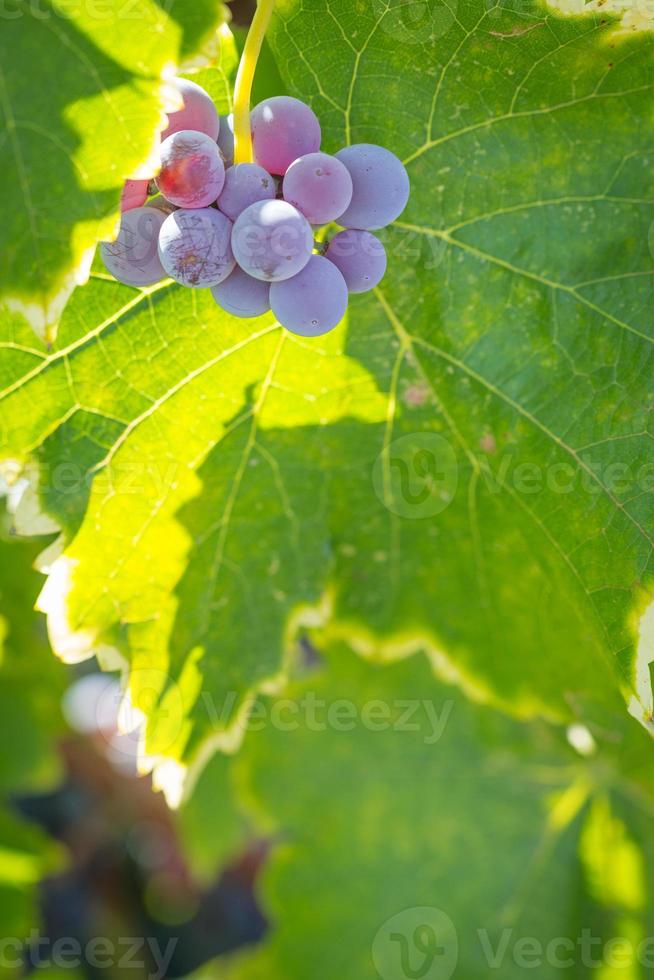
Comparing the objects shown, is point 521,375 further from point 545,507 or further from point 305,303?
point 305,303

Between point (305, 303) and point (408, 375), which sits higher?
point (305, 303)

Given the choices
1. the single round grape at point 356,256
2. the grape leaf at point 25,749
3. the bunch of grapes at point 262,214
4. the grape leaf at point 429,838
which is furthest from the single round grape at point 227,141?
the grape leaf at point 25,749

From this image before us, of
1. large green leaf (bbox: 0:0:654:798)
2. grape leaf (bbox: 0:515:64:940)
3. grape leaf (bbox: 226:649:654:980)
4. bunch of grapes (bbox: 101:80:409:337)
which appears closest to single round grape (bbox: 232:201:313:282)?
bunch of grapes (bbox: 101:80:409:337)

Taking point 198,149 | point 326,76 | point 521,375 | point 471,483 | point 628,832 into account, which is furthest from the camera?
point 628,832

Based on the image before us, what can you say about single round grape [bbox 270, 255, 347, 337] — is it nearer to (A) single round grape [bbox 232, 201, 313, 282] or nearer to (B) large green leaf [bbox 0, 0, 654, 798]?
(A) single round grape [bbox 232, 201, 313, 282]

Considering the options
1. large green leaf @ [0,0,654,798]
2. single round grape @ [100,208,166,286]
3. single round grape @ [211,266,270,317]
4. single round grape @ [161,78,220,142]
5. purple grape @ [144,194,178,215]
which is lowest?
large green leaf @ [0,0,654,798]

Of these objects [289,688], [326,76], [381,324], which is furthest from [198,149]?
[289,688]

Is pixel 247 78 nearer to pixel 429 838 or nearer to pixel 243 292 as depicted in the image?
pixel 243 292
